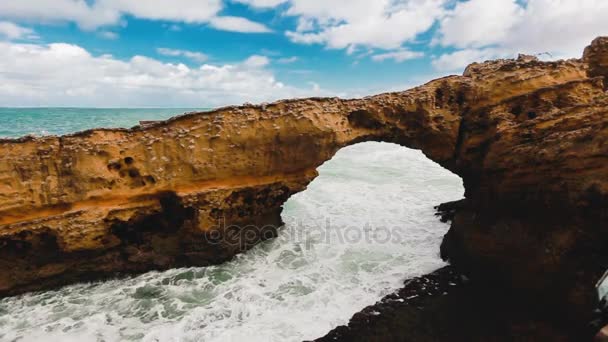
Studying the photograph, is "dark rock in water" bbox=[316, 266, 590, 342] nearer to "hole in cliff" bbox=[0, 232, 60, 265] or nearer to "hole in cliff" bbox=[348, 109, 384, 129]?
"hole in cliff" bbox=[348, 109, 384, 129]

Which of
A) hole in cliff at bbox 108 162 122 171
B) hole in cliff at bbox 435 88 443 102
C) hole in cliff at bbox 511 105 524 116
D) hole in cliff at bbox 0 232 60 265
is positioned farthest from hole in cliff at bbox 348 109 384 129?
hole in cliff at bbox 0 232 60 265

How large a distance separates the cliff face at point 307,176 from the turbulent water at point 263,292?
0.63 metres

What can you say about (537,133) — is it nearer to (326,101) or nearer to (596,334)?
(596,334)

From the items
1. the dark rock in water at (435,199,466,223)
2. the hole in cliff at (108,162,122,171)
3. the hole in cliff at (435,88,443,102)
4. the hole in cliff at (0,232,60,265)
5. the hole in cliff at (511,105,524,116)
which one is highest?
the hole in cliff at (435,88,443,102)

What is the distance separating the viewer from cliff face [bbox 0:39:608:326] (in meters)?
5.82

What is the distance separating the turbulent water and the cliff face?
0.63 metres

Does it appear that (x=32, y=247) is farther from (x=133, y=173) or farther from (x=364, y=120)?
(x=364, y=120)

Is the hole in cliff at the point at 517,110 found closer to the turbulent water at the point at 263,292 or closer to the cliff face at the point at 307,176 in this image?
the cliff face at the point at 307,176

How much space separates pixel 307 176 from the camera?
9.33m

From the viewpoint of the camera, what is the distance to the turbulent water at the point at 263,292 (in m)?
6.17

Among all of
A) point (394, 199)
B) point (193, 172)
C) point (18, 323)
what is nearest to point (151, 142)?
point (193, 172)

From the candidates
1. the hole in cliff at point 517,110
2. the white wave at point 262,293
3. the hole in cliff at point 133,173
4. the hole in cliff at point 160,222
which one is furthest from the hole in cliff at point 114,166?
the hole in cliff at point 517,110

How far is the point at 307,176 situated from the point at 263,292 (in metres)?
3.23

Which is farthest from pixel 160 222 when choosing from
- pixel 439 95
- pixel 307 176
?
pixel 439 95
